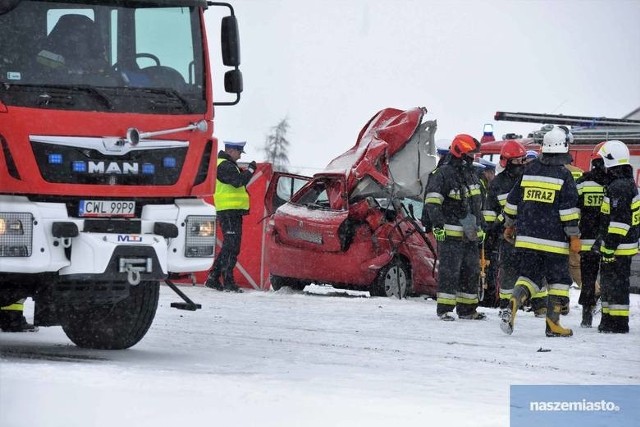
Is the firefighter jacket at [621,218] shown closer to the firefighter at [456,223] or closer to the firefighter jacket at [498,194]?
the firefighter at [456,223]

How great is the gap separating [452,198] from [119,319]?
4802 millimetres

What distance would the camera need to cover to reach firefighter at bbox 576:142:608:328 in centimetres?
1345

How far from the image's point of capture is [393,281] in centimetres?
1664

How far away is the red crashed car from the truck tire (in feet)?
20.8

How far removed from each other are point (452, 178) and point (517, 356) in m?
3.57

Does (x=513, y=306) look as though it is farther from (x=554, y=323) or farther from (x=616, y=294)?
(x=616, y=294)

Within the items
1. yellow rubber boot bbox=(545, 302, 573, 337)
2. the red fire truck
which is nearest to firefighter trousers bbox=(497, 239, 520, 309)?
yellow rubber boot bbox=(545, 302, 573, 337)

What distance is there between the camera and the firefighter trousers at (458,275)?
13844 mm

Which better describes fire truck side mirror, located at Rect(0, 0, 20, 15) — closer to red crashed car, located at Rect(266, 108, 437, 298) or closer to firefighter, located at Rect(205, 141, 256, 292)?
red crashed car, located at Rect(266, 108, 437, 298)

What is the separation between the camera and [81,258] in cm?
896

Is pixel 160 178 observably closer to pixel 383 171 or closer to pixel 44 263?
pixel 44 263

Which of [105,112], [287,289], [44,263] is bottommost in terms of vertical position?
[287,289]

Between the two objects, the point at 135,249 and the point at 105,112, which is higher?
the point at 105,112

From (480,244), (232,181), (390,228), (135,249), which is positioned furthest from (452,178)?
(135,249)
